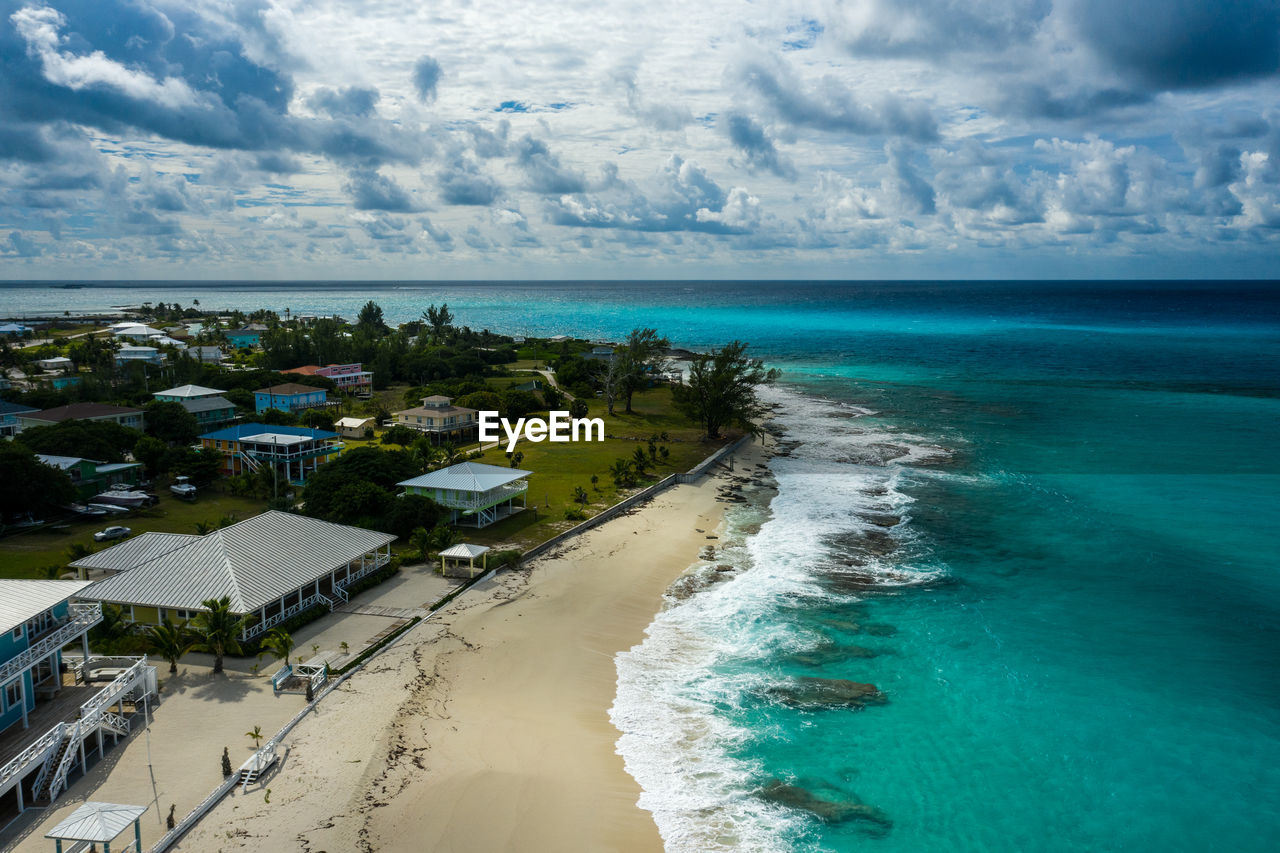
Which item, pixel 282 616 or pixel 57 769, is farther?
pixel 282 616

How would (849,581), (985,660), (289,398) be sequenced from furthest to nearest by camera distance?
(289,398) → (849,581) → (985,660)

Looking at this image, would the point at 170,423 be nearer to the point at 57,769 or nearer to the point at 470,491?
the point at 470,491

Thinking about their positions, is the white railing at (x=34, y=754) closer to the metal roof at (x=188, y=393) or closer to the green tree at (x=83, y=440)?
the green tree at (x=83, y=440)

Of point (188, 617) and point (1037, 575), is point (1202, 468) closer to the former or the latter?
point (1037, 575)

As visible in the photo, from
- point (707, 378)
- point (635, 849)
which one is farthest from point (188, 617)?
point (707, 378)

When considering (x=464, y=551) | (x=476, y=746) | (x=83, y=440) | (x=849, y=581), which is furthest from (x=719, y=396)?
(x=476, y=746)

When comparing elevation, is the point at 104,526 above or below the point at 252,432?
below

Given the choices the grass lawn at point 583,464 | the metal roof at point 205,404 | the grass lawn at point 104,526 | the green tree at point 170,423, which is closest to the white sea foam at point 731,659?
the grass lawn at point 583,464
